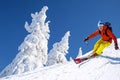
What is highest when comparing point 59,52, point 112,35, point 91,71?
point 59,52

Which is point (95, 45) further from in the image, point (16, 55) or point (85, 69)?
point (16, 55)

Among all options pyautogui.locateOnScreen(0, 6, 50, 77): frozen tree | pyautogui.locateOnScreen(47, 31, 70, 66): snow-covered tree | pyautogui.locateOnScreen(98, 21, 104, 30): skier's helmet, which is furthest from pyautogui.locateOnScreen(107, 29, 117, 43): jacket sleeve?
pyautogui.locateOnScreen(47, 31, 70, 66): snow-covered tree

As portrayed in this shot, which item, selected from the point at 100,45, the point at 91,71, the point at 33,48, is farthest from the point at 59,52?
the point at 91,71

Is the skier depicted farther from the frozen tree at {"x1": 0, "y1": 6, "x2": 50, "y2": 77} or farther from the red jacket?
the frozen tree at {"x1": 0, "y1": 6, "x2": 50, "y2": 77}

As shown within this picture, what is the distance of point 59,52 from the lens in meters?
51.5

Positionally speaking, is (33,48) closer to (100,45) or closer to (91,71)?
(100,45)

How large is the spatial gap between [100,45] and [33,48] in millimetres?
33805

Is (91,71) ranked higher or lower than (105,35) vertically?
lower

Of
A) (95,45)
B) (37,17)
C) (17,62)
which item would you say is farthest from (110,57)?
(37,17)

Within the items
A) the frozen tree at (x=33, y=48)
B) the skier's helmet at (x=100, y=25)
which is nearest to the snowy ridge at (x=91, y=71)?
the skier's helmet at (x=100, y=25)

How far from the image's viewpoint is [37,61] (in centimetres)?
4825

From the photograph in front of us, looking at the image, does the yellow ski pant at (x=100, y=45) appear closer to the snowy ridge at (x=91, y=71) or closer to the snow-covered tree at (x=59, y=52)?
the snowy ridge at (x=91, y=71)

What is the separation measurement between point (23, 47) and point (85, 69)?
34.8 metres

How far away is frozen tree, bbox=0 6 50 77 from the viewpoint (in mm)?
46156
